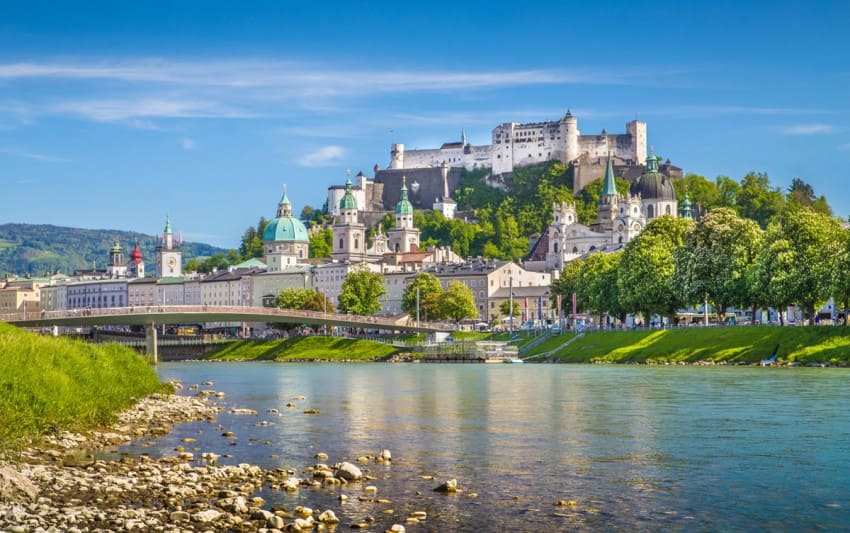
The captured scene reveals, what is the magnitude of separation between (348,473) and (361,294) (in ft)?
353

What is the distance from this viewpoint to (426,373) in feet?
245

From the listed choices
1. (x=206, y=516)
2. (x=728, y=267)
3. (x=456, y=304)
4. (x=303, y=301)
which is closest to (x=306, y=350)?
(x=456, y=304)

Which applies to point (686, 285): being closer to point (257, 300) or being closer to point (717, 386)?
point (717, 386)

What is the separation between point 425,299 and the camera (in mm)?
128000

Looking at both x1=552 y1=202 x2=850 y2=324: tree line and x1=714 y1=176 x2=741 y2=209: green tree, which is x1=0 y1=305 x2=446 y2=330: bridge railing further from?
x1=714 y1=176 x2=741 y2=209: green tree

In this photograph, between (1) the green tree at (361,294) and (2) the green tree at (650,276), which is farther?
(1) the green tree at (361,294)

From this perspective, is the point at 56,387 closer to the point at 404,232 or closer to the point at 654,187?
the point at 654,187

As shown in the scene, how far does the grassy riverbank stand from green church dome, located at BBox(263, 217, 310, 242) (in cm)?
14427

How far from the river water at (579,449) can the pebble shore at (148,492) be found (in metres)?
0.66

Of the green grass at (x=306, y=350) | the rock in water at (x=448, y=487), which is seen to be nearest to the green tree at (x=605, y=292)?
the green grass at (x=306, y=350)

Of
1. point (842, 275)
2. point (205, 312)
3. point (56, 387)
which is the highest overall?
point (842, 275)

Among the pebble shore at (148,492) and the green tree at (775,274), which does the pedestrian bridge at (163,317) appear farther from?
the pebble shore at (148,492)

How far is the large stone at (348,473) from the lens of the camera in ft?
80.3

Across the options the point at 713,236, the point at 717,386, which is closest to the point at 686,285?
the point at 713,236
